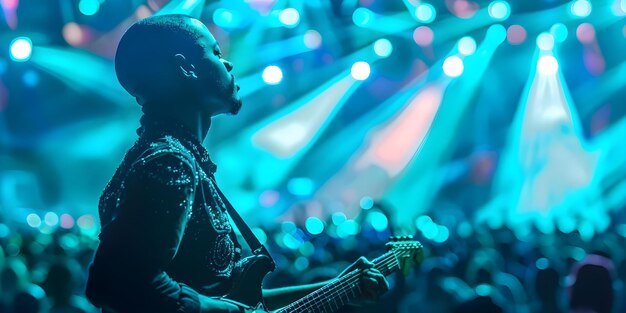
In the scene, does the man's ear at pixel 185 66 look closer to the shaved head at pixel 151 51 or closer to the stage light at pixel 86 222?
the shaved head at pixel 151 51

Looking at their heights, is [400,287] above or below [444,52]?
below

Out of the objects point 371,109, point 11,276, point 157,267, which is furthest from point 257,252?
point 371,109

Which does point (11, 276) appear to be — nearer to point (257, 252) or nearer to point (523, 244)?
point (257, 252)

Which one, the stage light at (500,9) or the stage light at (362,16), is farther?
the stage light at (500,9)

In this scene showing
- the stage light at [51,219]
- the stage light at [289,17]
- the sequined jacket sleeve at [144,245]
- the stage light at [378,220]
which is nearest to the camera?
the sequined jacket sleeve at [144,245]

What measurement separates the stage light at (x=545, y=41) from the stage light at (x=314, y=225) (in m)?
3.06

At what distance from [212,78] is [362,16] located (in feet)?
15.6

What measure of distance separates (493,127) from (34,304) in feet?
18.0

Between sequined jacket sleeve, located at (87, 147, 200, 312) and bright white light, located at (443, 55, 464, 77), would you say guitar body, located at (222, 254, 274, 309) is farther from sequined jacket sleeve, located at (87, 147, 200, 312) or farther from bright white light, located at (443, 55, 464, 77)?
bright white light, located at (443, 55, 464, 77)

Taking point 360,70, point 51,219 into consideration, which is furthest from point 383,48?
point 51,219

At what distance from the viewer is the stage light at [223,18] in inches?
243

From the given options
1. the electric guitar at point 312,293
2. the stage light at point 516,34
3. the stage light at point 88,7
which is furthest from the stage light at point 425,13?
the electric guitar at point 312,293

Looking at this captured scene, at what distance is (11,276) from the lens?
3986 mm

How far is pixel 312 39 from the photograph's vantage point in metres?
6.79
